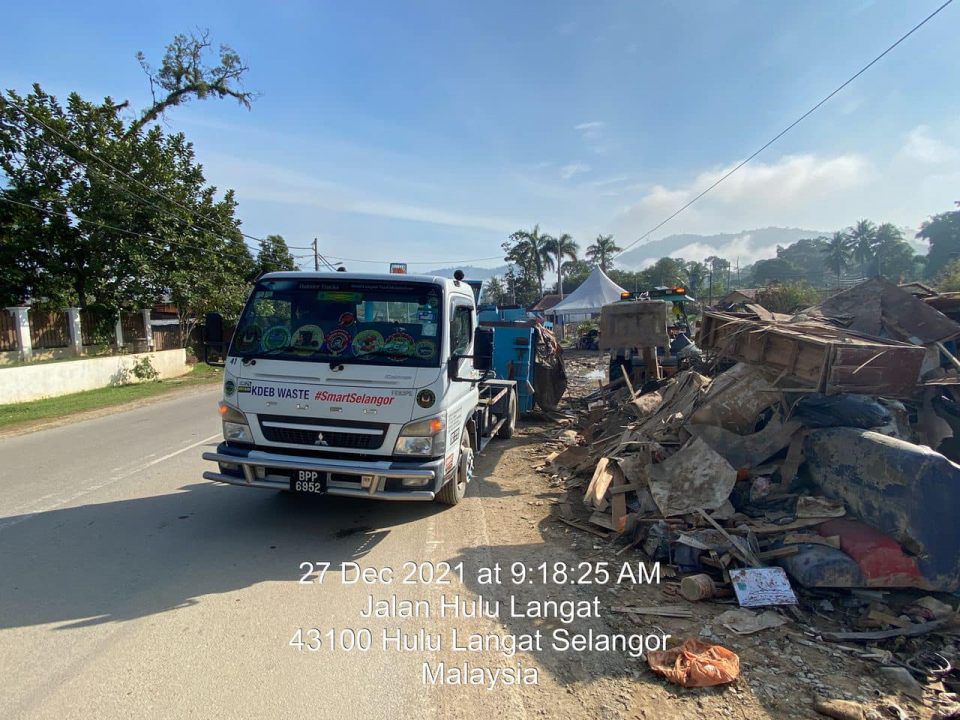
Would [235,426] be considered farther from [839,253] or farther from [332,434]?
[839,253]

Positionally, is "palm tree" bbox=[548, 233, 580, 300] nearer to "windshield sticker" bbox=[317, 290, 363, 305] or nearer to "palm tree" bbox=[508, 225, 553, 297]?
"palm tree" bbox=[508, 225, 553, 297]

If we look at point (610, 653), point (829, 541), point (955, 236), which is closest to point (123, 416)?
point (610, 653)

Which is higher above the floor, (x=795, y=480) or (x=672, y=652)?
(x=795, y=480)

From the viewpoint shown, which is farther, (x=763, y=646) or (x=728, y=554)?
(x=728, y=554)

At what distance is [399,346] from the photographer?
502cm

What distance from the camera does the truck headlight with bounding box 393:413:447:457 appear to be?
184 inches

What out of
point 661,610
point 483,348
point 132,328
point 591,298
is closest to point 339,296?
point 483,348

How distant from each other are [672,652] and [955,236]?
87.6 m

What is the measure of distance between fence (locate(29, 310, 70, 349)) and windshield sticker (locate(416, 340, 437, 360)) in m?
18.7

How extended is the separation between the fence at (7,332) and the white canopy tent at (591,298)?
26.3 meters

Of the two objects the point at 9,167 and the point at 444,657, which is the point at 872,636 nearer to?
the point at 444,657

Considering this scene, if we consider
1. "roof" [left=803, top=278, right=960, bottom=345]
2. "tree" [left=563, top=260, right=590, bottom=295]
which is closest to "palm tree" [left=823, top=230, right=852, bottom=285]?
"tree" [left=563, top=260, right=590, bottom=295]

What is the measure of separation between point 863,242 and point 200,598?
310 ft

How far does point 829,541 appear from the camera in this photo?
421 centimetres
